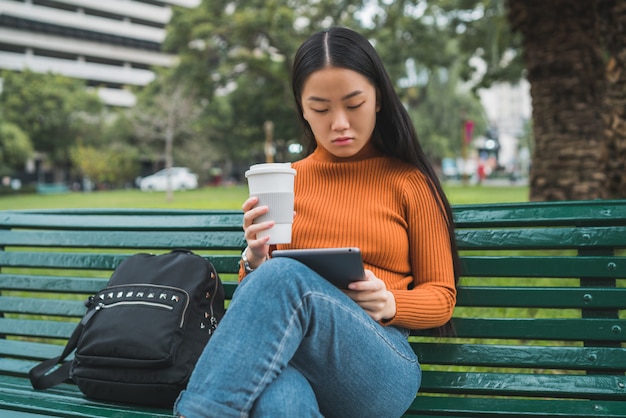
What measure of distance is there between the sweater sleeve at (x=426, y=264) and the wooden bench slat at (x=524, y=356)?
259mm

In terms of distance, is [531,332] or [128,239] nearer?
[531,332]

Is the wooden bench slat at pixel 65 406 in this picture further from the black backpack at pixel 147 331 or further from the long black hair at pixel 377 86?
the long black hair at pixel 377 86

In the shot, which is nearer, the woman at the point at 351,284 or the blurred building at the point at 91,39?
the woman at the point at 351,284

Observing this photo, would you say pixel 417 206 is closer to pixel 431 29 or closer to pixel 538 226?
pixel 538 226

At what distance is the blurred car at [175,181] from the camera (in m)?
36.8

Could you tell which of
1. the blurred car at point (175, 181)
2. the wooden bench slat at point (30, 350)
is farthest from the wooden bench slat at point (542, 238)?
the blurred car at point (175, 181)

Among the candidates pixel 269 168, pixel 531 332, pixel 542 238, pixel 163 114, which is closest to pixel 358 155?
pixel 269 168

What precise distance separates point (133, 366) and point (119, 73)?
55639mm

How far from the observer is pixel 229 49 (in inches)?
779

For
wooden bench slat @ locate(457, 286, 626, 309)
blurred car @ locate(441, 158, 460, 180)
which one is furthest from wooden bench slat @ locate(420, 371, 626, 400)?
blurred car @ locate(441, 158, 460, 180)

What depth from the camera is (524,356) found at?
1.95m

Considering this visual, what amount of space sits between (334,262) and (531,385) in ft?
2.88

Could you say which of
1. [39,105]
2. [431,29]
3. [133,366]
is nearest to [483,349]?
[133,366]

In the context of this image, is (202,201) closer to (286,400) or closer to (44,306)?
(44,306)
